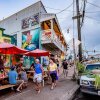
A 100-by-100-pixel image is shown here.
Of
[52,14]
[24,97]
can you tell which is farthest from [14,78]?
[52,14]

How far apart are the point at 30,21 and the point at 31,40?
2335 mm

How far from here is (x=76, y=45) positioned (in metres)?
16.9

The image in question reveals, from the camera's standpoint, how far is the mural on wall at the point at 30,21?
2600cm

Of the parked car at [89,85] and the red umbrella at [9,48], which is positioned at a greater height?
the red umbrella at [9,48]

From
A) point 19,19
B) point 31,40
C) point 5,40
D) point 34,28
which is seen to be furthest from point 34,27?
point 5,40

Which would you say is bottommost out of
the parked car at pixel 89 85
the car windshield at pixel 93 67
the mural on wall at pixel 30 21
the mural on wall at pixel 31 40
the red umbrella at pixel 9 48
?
the parked car at pixel 89 85

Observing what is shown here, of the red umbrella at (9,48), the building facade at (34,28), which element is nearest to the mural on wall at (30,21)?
the building facade at (34,28)

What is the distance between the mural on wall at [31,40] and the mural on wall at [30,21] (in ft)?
2.75

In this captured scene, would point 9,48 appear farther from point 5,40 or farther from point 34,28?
point 34,28

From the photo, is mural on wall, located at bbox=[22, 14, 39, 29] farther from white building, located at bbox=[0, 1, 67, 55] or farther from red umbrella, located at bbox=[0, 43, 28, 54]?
red umbrella, located at bbox=[0, 43, 28, 54]

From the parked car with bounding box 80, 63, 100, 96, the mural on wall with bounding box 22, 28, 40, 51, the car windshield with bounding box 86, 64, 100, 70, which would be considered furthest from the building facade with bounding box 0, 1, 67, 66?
the parked car with bounding box 80, 63, 100, 96

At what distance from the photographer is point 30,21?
87.1ft

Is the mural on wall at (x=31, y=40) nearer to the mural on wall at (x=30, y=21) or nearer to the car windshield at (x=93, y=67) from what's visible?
the mural on wall at (x=30, y=21)

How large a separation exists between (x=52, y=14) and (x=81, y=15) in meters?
8.40
